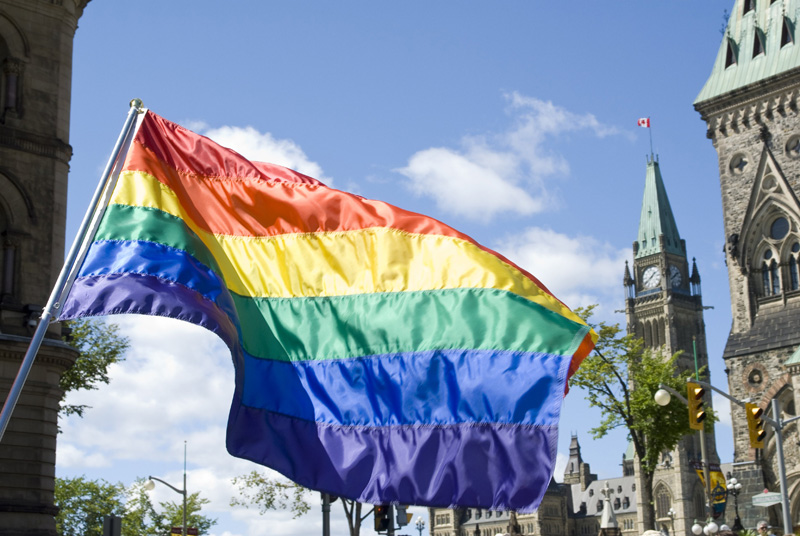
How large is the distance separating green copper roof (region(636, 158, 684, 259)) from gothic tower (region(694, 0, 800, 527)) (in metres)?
103

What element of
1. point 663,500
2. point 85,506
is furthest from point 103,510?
point 663,500

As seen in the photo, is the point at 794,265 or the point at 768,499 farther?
the point at 794,265

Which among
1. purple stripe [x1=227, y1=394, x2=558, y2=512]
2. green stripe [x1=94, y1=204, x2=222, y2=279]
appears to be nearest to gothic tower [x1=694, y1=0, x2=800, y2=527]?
purple stripe [x1=227, y1=394, x2=558, y2=512]

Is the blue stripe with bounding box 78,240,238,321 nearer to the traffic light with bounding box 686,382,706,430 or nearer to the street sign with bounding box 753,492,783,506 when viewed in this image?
the traffic light with bounding box 686,382,706,430

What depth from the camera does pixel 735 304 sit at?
59.2 metres

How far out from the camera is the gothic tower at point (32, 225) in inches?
1003

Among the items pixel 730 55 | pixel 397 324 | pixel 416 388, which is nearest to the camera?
pixel 416 388

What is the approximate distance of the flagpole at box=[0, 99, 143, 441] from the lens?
756 cm

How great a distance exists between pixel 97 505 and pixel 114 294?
252 feet

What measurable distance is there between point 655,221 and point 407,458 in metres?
165

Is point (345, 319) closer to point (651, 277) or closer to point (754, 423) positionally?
point (754, 423)

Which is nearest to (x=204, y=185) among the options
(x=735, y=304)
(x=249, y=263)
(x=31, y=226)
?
(x=249, y=263)

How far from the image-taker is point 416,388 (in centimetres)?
938

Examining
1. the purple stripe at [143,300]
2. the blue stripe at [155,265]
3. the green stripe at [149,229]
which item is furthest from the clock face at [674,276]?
the purple stripe at [143,300]
